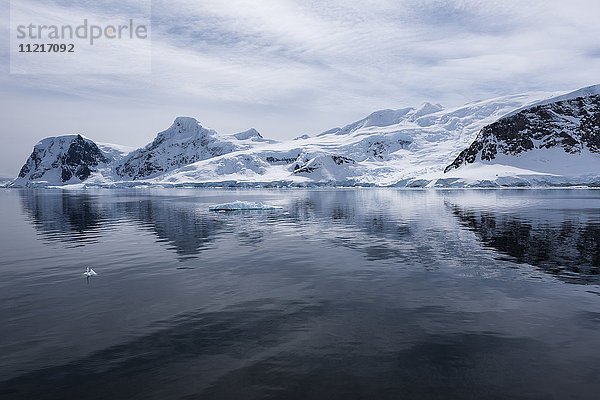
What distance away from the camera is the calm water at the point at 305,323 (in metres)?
8.95

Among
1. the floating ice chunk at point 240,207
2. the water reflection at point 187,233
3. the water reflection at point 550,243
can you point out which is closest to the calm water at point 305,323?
the water reflection at point 550,243

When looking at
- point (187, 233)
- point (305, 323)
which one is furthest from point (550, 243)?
point (187, 233)

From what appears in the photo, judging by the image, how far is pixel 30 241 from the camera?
32.0 meters

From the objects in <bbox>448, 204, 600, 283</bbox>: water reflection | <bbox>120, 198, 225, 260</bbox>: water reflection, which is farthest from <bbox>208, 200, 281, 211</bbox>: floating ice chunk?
<bbox>448, 204, 600, 283</bbox>: water reflection

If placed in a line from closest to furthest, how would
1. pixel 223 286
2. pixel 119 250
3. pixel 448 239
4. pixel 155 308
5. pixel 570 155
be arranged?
pixel 155 308, pixel 223 286, pixel 119 250, pixel 448 239, pixel 570 155

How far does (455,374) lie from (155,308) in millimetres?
10551

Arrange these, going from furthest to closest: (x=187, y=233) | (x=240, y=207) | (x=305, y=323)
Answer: (x=240, y=207)
(x=187, y=233)
(x=305, y=323)

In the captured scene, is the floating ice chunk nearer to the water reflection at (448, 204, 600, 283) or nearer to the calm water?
the water reflection at (448, 204, 600, 283)

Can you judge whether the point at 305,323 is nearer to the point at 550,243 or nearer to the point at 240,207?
the point at 550,243

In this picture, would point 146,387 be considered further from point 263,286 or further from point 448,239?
point 448,239

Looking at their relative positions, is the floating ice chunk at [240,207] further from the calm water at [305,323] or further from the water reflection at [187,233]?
the calm water at [305,323]

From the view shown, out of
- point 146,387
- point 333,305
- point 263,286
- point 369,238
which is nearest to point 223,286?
point 263,286

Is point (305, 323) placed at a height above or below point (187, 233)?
below

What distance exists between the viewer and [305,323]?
500 inches
